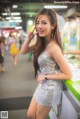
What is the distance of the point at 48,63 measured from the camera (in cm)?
218

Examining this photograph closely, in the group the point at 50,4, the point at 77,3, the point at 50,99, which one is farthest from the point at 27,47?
the point at 77,3

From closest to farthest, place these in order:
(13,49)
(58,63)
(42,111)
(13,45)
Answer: (58,63)
(42,111)
(13,45)
(13,49)

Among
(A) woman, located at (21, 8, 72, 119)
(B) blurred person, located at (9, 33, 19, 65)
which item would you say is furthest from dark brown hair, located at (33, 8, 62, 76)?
(B) blurred person, located at (9, 33, 19, 65)

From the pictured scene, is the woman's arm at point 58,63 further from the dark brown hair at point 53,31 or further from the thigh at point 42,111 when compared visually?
the thigh at point 42,111

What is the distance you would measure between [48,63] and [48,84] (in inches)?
7.4

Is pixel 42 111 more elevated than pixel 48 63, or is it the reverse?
pixel 48 63

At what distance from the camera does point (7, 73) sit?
7.46 meters

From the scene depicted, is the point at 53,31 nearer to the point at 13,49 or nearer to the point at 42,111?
the point at 42,111

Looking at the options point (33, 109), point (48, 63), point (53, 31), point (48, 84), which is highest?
point (53, 31)

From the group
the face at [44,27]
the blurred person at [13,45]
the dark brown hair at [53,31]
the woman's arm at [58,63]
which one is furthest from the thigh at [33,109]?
the blurred person at [13,45]

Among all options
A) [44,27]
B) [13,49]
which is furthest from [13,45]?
[44,27]

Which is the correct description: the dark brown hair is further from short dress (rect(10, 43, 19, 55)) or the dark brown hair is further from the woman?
short dress (rect(10, 43, 19, 55))

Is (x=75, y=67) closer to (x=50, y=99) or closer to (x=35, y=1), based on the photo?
(x=50, y=99)

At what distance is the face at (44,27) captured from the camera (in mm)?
2188
